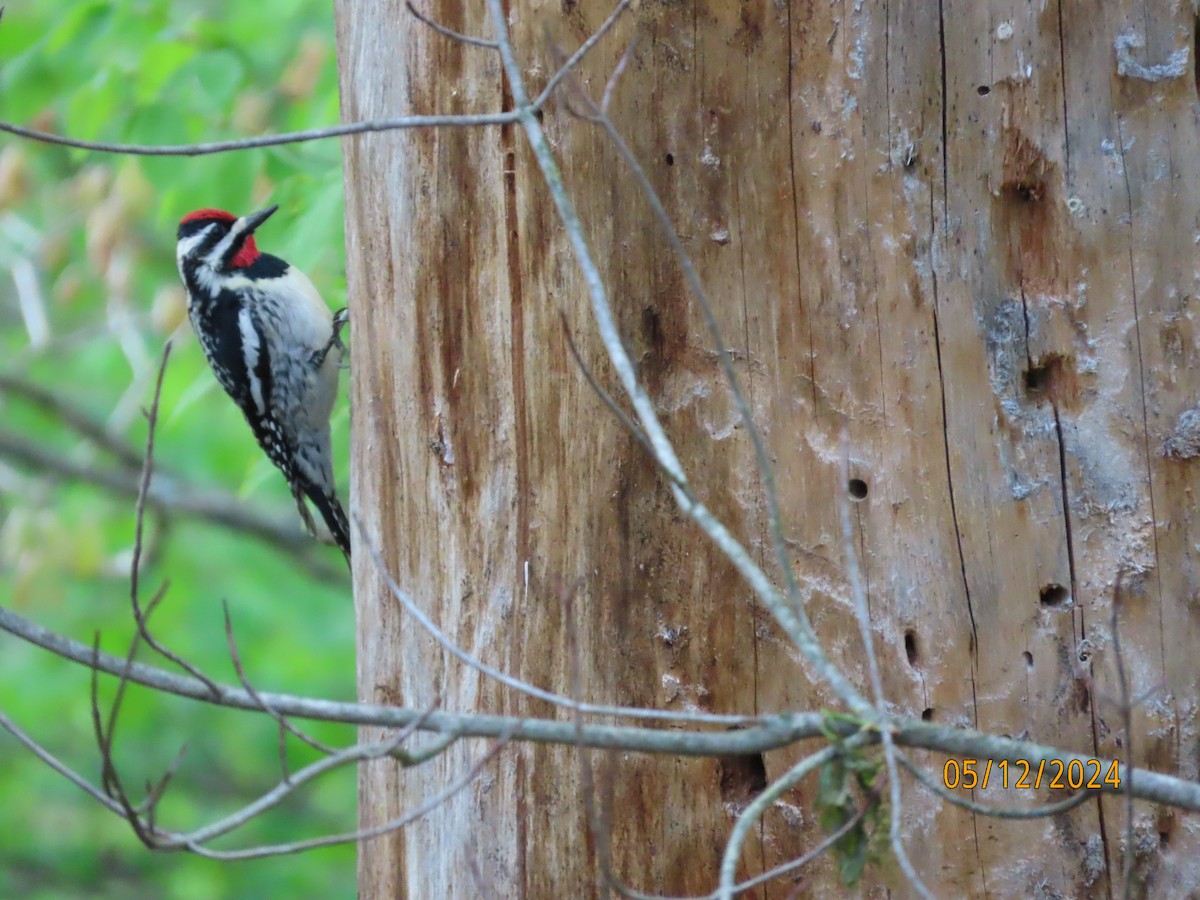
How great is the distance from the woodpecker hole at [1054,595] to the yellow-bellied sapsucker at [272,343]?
3.24 metres

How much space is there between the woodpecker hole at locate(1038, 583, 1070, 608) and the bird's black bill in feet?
9.91

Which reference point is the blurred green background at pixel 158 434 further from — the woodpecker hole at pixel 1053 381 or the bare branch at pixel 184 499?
the woodpecker hole at pixel 1053 381

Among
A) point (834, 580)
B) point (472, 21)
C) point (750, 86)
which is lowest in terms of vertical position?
point (834, 580)

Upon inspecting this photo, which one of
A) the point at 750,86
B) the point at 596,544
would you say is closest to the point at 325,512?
the point at 596,544

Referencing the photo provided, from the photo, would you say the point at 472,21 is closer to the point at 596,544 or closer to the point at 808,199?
the point at 808,199

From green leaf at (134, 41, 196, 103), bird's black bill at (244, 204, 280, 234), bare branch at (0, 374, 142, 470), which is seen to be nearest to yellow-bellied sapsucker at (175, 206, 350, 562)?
bird's black bill at (244, 204, 280, 234)

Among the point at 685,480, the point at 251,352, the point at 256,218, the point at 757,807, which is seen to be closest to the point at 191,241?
the point at 251,352

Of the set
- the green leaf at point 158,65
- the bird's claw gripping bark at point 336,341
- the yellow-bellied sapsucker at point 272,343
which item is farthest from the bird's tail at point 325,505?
the green leaf at point 158,65

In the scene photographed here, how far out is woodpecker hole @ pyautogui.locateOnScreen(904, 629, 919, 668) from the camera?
2.45m

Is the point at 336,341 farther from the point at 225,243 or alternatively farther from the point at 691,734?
the point at 691,734

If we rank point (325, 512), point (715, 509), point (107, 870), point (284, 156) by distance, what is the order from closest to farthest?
1. point (715, 509)
2. point (284, 156)
3. point (325, 512)
4. point (107, 870)

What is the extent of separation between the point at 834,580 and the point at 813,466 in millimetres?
219

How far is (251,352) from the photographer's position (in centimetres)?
535

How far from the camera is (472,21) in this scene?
8.96ft
